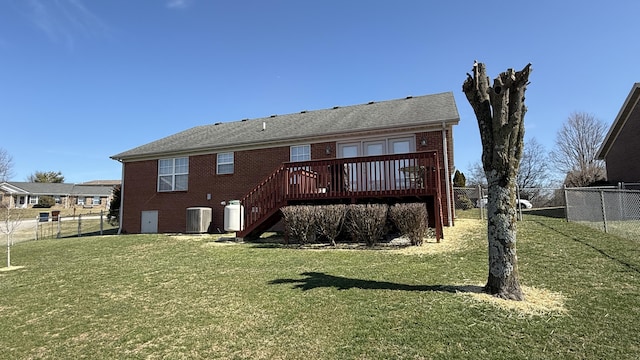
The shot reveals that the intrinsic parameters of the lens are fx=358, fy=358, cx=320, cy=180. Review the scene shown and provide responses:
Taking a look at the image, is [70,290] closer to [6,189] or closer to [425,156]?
[425,156]

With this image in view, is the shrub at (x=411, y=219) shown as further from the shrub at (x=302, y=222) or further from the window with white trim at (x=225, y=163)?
the window with white trim at (x=225, y=163)

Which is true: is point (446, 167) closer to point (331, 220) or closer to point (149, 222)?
point (331, 220)

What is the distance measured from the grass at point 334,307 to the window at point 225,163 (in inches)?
296

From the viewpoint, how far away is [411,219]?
8.72 metres

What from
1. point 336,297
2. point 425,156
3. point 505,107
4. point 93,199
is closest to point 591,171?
point 425,156

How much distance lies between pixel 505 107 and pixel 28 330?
24.0 feet

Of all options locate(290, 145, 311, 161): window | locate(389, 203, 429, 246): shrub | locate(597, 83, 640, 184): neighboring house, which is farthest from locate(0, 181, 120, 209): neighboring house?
locate(597, 83, 640, 184): neighboring house

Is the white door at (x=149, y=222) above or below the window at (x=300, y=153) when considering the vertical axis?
below

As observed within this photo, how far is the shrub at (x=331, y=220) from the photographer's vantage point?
9.52 metres

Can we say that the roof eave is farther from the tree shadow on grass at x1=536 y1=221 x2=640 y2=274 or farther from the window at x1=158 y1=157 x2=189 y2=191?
the window at x1=158 y1=157 x2=189 y2=191

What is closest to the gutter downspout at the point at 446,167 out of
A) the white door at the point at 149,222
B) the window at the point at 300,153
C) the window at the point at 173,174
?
the window at the point at 300,153

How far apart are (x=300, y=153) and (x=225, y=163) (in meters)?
3.68

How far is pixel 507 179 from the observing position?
5125 mm

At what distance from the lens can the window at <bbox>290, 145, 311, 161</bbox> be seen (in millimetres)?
14344
